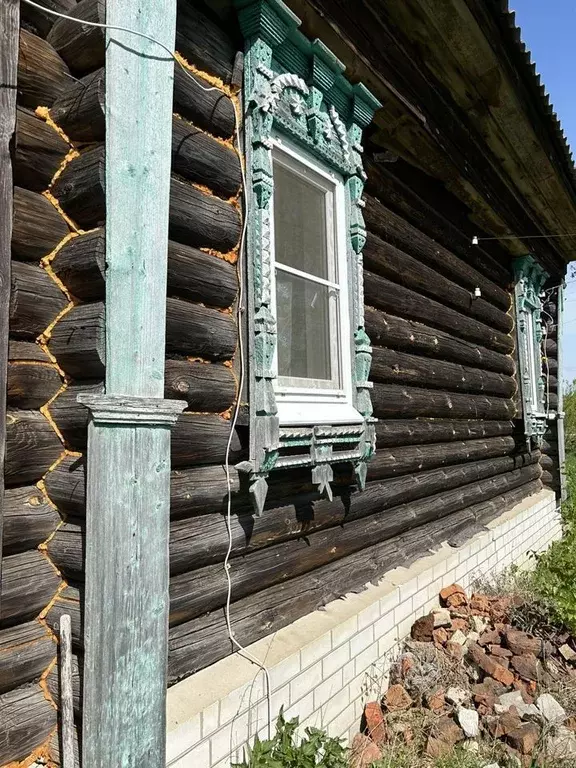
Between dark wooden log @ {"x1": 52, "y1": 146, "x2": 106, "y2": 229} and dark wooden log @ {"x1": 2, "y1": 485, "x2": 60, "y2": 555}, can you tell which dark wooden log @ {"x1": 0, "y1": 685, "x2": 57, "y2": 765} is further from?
dark wooden log @ {"x1": 52, "y1": 146, "x2": 106, "y2": 229}

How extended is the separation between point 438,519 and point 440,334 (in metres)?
1.54

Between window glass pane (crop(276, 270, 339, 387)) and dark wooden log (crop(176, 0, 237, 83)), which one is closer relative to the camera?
dark wooden log (crop(176, 0, 237, 83))

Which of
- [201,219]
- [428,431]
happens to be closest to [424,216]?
[428,431]

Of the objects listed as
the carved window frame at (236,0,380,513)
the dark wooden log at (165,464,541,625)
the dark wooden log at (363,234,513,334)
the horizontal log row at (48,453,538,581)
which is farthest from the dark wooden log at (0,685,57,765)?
the dark wooden log at (363,234,513,334)

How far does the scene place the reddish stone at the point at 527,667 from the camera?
3.74 meters

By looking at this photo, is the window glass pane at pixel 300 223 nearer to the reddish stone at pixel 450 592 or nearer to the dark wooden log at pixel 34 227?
the dark wooden log at pixel 34 227

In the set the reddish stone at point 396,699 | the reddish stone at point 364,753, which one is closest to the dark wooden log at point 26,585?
the reddish stone at point 364,753

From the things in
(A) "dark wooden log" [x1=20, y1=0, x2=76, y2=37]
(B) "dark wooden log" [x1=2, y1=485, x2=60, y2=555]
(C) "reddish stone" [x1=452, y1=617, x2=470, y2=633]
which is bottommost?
(C) "reddish stone" [x1=452, y1=617, x2=470, y2=633]

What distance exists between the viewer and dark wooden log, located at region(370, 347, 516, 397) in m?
3.93

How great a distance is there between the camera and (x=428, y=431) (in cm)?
456

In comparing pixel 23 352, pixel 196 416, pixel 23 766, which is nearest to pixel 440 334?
pixel 196 416

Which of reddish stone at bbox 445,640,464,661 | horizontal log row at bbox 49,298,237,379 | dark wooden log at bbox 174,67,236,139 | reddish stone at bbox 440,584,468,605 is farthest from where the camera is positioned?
reddish stone at bbox 440,584,468,605

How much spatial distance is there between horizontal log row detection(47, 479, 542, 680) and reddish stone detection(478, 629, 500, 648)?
2.28 feet

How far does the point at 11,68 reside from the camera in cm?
177
